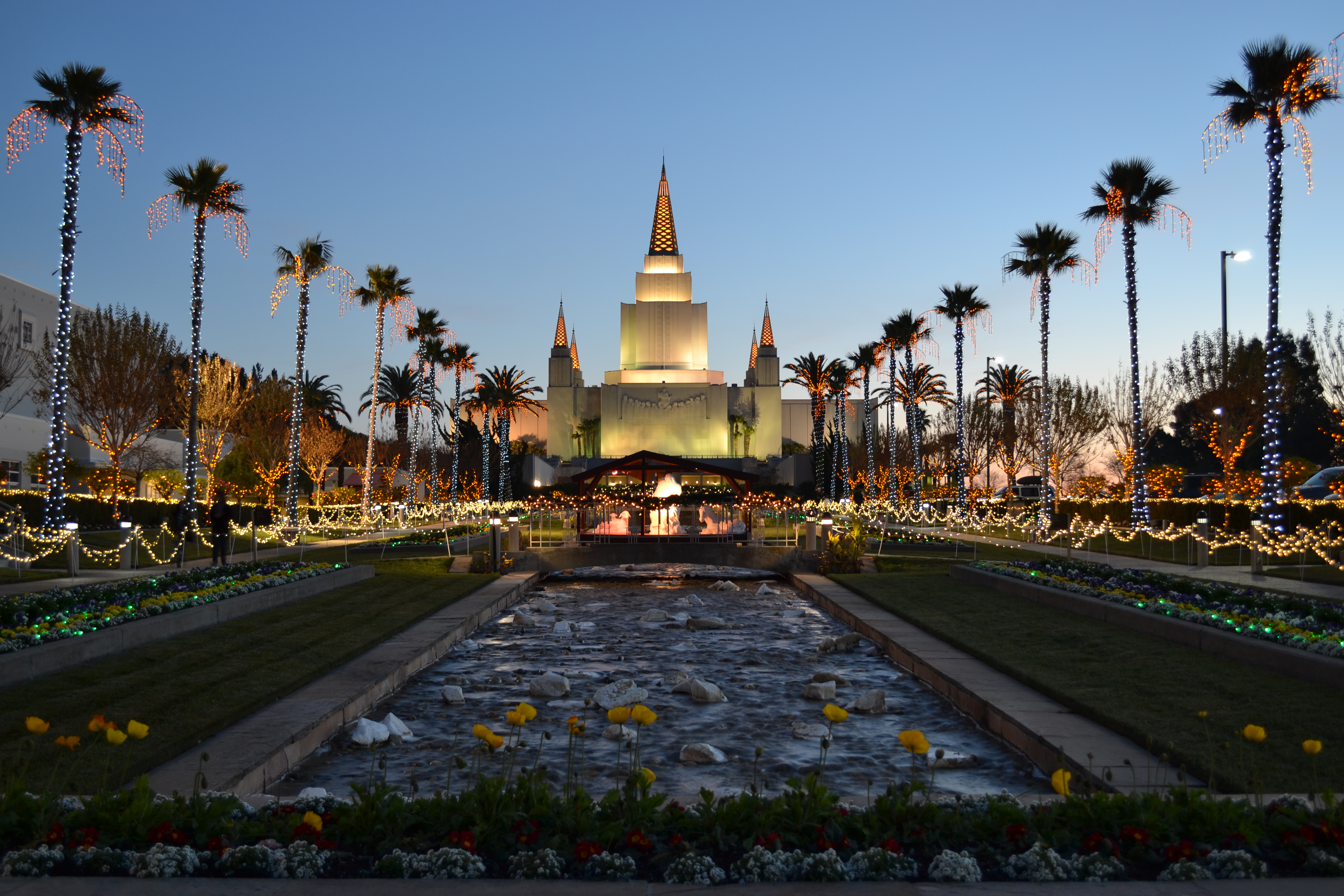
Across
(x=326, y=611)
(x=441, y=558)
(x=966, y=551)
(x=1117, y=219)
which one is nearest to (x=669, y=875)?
(x=326, y=611)

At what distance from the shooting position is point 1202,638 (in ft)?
37.3

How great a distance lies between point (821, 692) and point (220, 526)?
743 inches

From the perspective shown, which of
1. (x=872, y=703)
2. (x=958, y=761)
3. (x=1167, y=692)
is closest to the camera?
(x=958, y=761)

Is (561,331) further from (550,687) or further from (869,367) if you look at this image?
(550,687)

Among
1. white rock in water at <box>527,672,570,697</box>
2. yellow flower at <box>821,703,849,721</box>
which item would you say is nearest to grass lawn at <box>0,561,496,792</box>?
white rock in water at <box>527,672,570,697</box>

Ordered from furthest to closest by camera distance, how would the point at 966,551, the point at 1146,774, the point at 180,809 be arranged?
1. the point at 966,551
2. the point at 1146,774
3. the point at 180,809

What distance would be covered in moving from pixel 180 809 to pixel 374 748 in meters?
4.02

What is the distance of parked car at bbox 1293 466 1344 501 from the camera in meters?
36.5

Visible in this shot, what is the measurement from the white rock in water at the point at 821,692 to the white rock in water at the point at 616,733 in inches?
97.2

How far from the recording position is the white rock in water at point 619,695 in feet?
36.1

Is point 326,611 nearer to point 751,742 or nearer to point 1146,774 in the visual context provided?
point 751,742

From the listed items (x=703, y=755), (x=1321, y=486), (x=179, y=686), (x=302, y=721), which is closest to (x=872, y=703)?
(x=703, y=755)

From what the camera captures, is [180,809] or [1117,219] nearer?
[180,809]

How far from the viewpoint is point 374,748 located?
8.91m
